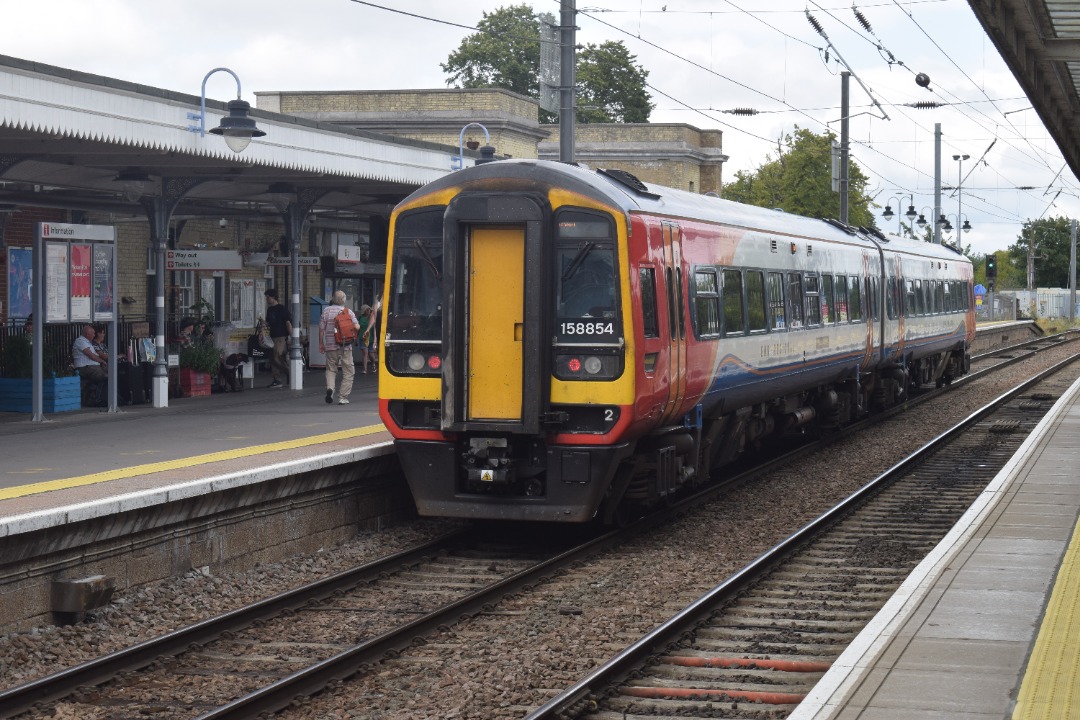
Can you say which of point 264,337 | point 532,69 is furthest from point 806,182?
point 264,337

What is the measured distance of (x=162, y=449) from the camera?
1379 cm

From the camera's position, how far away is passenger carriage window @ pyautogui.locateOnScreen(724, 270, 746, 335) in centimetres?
1434

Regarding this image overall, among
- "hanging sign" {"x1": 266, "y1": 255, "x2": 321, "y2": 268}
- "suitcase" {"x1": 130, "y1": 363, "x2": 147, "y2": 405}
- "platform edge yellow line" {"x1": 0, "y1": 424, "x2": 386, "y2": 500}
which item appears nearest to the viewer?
"platform edge yellow line" {"x1": 0, "y1": 424, "x2": 386, "y2": 500}

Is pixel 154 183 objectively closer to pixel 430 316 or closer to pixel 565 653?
pixel 430 316

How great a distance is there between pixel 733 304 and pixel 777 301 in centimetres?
185

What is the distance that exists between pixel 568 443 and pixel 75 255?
329 inches

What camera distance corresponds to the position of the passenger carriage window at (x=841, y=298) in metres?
19.6

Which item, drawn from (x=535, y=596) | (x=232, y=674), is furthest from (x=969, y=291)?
(x=232, y=674)

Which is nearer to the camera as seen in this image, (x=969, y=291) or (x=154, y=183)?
(x=154, y=183)

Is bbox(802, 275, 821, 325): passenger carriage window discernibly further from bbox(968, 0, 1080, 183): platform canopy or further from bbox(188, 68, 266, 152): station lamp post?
bbox(188, 68, 266, 152): station lamp post

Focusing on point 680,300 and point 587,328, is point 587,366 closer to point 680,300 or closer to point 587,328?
point 587,328

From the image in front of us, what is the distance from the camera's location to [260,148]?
18.2 metres

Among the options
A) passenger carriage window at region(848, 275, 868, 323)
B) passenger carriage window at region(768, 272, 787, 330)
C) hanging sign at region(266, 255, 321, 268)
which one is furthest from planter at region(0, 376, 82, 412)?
passenger carriage window at region(848, 275, 868, 323)

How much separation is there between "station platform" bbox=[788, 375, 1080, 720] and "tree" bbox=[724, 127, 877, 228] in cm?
4374
